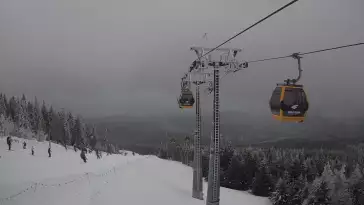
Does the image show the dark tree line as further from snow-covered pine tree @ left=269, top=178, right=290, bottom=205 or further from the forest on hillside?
the forest on hillside

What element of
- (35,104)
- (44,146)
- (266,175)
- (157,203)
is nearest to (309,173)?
(266,175)

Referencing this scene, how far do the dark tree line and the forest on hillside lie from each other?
49921 millimetres

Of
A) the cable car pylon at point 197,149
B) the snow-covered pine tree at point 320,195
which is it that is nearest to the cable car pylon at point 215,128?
the cable car pylon at point 197,149

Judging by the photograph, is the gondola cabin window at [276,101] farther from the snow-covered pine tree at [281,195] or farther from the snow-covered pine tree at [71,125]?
the snow-covered pine tree at [71,125]

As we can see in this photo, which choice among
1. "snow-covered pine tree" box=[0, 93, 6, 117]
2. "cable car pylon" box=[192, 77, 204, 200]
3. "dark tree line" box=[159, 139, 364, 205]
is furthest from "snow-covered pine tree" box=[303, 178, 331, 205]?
"snow-covered pine tree" box=[0, 93, 6, 117]

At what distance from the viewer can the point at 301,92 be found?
10.2 m

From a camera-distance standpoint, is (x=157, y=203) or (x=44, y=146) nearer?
(x=157, y=203)

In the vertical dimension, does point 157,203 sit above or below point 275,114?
below

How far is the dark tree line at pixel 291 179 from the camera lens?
43875 millimetres

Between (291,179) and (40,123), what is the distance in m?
73.6

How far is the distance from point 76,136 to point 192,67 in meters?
93.8

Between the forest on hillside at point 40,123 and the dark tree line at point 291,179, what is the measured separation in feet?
164

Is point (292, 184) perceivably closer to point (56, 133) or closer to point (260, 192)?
point (260, 192)

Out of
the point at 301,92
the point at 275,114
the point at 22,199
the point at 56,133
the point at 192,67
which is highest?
the point at 192,67
